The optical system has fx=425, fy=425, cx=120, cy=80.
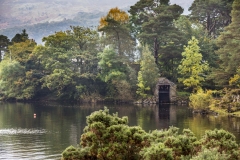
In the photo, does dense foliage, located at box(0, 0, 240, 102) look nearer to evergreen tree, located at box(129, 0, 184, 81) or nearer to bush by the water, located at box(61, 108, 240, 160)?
evergreen tree, located at box(129, 0, 184, 81)

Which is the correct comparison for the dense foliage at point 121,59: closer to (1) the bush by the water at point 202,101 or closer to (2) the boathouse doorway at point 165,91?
(2) the boathouse doorway at point 165,91

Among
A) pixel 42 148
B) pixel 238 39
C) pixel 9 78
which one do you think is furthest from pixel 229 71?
pixel 9 78

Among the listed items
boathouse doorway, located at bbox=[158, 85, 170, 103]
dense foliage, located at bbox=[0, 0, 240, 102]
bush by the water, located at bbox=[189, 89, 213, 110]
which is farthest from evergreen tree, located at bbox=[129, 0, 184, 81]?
bush by the water, located at bbox=[189, 89, 213, 110]

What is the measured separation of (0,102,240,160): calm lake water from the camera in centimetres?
3528

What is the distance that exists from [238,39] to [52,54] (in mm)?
38873

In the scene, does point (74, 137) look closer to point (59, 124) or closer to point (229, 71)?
point (59, 124)

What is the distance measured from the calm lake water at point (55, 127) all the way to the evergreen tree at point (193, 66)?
12545mm

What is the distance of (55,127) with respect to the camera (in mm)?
49281

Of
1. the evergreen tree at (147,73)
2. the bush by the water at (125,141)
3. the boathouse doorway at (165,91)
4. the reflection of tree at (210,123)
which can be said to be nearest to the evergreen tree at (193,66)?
the boathouse doorway at (165,91)

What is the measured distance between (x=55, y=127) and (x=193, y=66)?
3577 centimetres

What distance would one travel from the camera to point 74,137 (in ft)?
137

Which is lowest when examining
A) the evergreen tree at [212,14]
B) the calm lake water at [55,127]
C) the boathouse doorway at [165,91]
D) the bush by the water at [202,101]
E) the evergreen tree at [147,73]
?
the calm lake water at [55,127]

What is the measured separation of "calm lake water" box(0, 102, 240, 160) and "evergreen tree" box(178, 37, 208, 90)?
1255 centimetres

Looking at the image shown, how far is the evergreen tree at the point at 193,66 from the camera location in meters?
76.8
